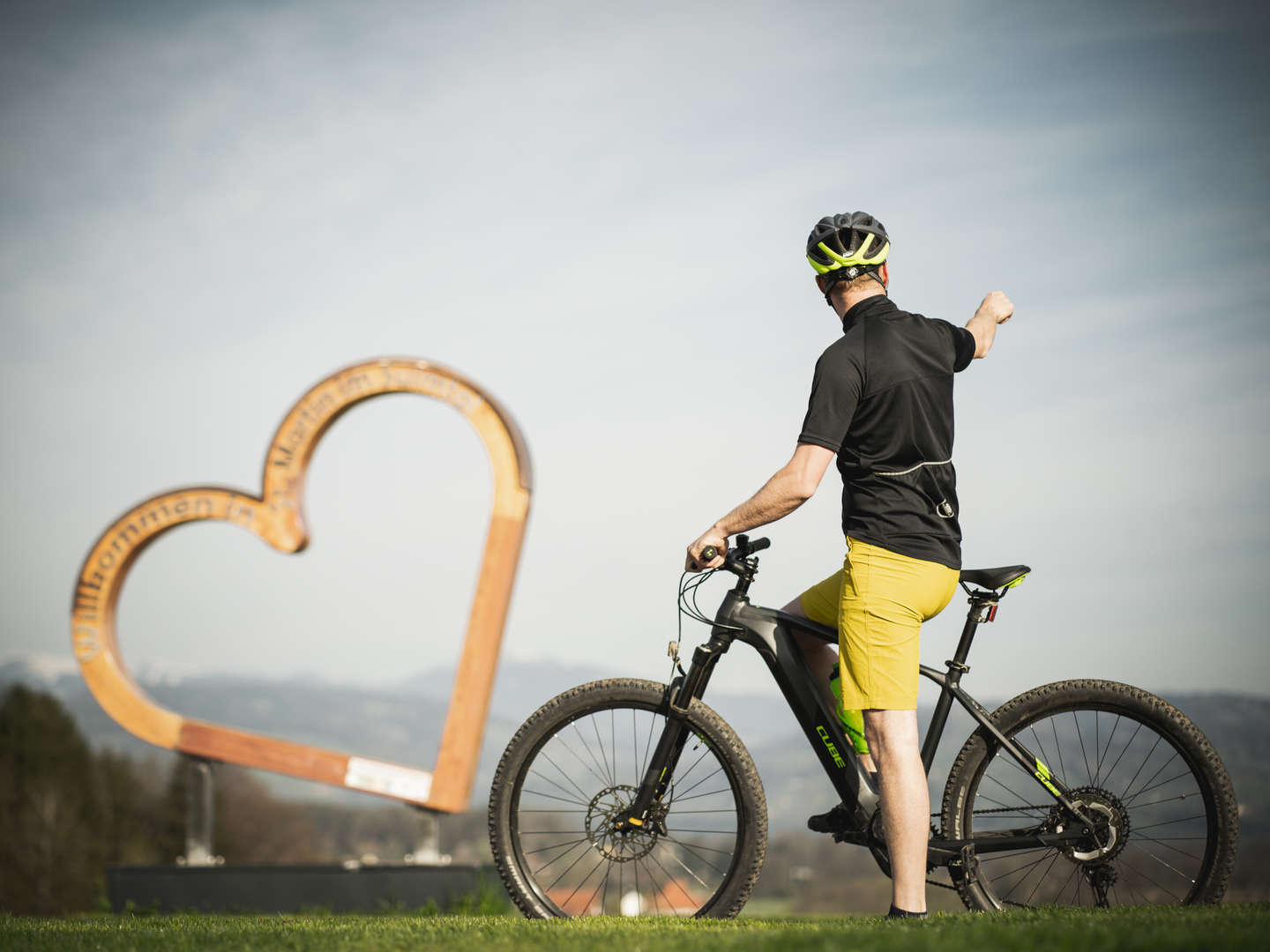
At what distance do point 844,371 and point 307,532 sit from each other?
6.35 meters

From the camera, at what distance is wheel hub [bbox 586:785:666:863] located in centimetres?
378

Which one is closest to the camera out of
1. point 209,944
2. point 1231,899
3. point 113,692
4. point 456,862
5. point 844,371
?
point 209,944

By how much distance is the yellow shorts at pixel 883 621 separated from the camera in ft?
11.2

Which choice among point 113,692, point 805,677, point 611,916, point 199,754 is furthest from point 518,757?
point 113,692

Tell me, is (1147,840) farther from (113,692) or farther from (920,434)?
(113,692)

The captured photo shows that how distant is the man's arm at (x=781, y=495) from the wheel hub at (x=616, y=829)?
38.2 inches

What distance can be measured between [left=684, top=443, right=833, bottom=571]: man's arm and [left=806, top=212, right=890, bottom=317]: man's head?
25.0 inches

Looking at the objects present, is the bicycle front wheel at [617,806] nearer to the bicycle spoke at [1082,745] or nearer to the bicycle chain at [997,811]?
the bicycle chain at [997,811]

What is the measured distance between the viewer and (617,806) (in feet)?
12.6

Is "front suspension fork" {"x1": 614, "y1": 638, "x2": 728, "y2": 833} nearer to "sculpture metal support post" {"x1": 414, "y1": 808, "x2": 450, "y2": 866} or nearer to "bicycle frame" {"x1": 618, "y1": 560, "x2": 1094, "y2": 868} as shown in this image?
"bicycle frame" {"x1": 618, "y1": 560, "x2": 1094, "y2": 868}

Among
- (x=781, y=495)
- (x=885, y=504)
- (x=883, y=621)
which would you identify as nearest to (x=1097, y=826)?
(x=883, y=621)

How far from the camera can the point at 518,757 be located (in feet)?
12.8

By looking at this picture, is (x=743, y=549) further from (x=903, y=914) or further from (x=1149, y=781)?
(x=1149, y=781)

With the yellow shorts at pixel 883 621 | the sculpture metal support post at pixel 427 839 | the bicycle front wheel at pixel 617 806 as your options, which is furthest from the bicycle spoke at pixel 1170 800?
the sculpture metal support post at pixel 427 839
